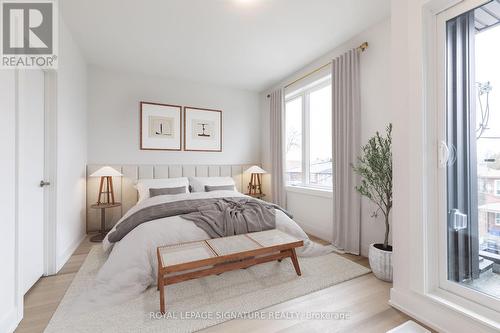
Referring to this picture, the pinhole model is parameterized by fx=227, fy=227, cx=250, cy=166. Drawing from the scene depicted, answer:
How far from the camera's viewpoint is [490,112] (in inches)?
55.1

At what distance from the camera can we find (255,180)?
450cm

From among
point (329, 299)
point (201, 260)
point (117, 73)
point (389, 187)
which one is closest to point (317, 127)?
point (389, 187)

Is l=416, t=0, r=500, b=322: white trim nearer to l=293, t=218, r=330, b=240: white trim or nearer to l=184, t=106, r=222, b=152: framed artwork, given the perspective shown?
l=293, t=218, r=330, b=240: white trim

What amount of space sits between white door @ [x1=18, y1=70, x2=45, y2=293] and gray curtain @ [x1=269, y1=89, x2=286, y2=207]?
10.2 feet

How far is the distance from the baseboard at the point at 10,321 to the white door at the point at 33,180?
424 millimetres

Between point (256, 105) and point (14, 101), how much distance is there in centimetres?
374

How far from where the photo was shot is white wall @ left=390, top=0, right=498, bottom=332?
1.53m

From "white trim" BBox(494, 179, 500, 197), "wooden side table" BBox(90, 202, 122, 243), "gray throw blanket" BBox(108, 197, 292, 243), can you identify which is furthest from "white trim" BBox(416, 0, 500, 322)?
"wooden side table" BBox(90, 202, 122, 243)

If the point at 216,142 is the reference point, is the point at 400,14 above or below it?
above

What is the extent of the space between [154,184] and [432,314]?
3363 millimetres

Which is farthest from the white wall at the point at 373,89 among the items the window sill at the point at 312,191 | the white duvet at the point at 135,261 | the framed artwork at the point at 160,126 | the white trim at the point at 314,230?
the framed artwork at the point at 160,126

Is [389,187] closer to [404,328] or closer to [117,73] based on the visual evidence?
[404,328]

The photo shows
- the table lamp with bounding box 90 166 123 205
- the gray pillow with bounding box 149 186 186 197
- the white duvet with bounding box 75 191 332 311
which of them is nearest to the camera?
the white duvet with bounding box 75 191 332 311

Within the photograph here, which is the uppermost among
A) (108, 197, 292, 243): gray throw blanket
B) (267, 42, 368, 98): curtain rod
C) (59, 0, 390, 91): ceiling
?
(59, 0, 390, 91): ceiling
